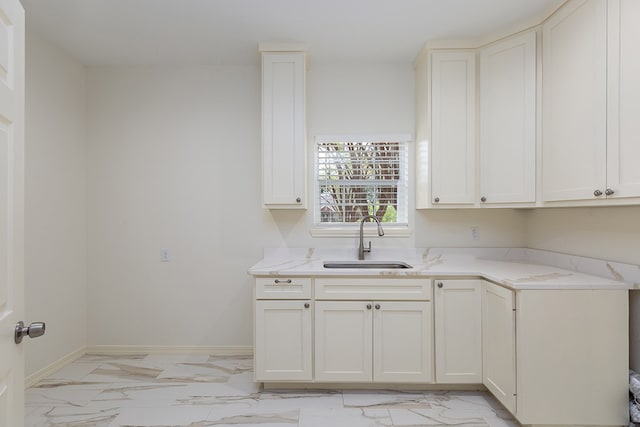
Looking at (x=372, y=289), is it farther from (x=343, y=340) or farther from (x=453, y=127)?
(x=453, y=127)

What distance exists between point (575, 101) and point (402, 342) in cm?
185

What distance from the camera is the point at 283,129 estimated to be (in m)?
2.89

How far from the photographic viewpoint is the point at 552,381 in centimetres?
202

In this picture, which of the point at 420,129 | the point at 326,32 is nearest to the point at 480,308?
the point at 420,129

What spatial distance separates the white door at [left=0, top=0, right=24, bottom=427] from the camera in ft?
3.43

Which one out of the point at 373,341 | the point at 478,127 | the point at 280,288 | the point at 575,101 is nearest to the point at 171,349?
the point at 280,288

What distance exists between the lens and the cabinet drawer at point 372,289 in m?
2.51

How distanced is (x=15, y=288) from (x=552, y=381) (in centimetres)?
251

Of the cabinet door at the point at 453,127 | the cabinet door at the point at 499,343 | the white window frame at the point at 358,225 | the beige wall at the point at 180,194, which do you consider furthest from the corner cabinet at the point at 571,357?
the beige wall at the point at 180,194

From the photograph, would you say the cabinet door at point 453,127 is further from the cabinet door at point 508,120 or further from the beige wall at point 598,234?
the beige wall at point 598,234

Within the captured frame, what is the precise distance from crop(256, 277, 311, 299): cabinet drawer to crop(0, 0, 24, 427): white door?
1.47 meters

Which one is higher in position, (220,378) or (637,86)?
(637,86)

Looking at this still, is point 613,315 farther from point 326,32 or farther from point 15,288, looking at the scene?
point 15,288

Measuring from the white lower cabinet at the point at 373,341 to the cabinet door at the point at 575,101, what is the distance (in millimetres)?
1191
